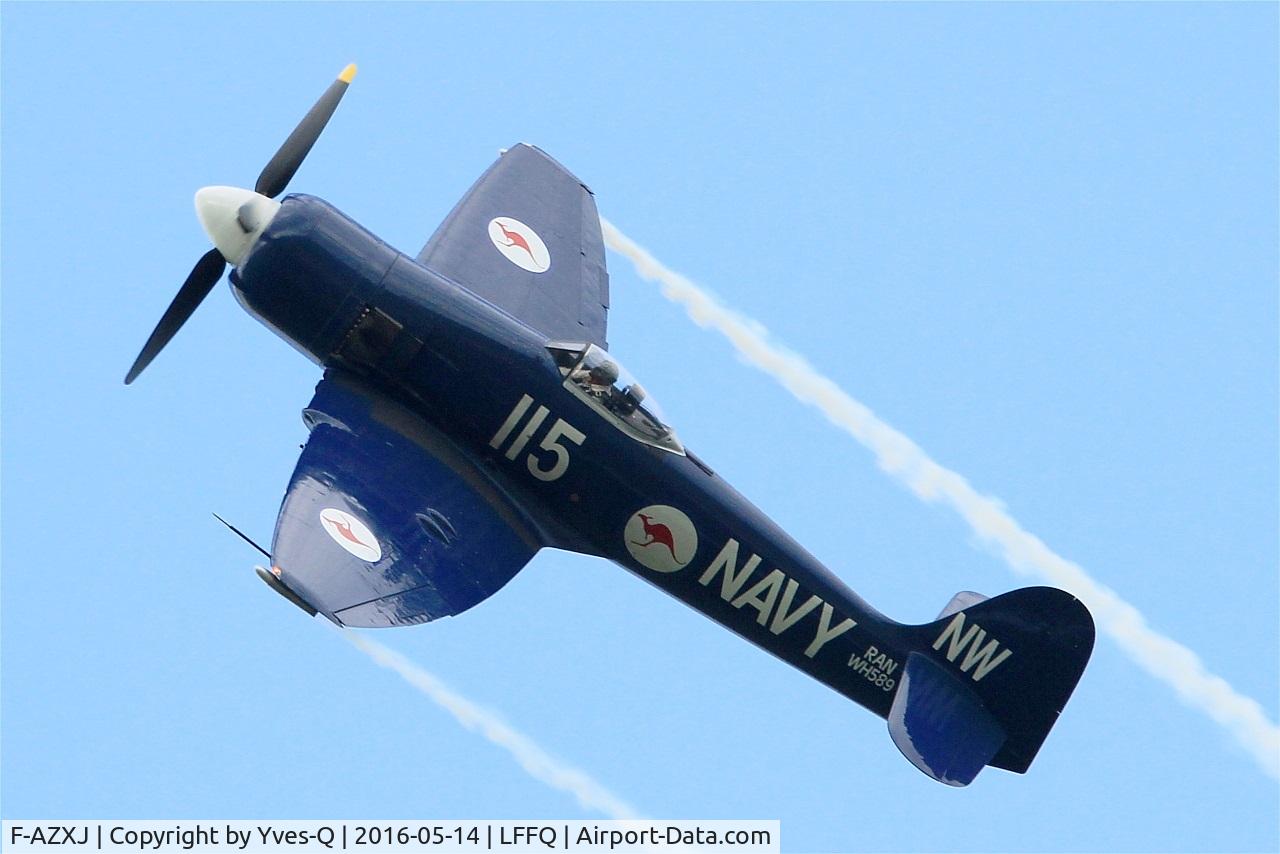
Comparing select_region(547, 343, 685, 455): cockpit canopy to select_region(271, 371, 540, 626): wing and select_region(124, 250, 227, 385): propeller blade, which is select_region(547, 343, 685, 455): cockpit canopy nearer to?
select_region(271, 371, 540, 626): wing

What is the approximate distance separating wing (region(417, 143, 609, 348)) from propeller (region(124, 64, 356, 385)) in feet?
5.28

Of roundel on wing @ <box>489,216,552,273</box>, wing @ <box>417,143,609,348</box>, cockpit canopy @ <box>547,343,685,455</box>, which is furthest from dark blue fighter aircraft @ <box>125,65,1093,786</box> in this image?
roundel on wing @ <box>489,216,552,273</box>

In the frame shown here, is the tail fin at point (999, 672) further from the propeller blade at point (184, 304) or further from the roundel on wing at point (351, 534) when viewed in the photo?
the propeller blade at point (184, 304)

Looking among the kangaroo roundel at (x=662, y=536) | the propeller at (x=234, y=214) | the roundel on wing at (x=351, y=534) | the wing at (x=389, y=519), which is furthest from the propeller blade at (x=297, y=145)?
the kangaroo roundel at (x=662, y=536)

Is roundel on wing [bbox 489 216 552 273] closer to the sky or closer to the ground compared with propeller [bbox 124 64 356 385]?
closer to the sky

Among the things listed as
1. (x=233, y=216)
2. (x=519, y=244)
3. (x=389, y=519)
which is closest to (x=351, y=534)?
(x=389, y=519)

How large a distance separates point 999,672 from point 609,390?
15.2 feet

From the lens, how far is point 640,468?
68.0ft

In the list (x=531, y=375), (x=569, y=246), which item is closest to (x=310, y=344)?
(x=531, y=375)

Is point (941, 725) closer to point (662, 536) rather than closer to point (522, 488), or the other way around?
point (662, 536)

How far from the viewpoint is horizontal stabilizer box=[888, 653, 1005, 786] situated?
67.7 feet

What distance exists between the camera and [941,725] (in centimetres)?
2109

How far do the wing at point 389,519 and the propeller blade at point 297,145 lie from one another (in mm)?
2002

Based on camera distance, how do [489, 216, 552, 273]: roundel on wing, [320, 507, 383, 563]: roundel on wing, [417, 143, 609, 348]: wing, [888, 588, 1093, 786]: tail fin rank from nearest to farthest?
[320, 507, 383, 563]: roundel on wing, [888, 588, 1093, 786]: tail fin, [417, 143, 609, 348]: wing, [489, 216, 552, 273]: roundel on wing
